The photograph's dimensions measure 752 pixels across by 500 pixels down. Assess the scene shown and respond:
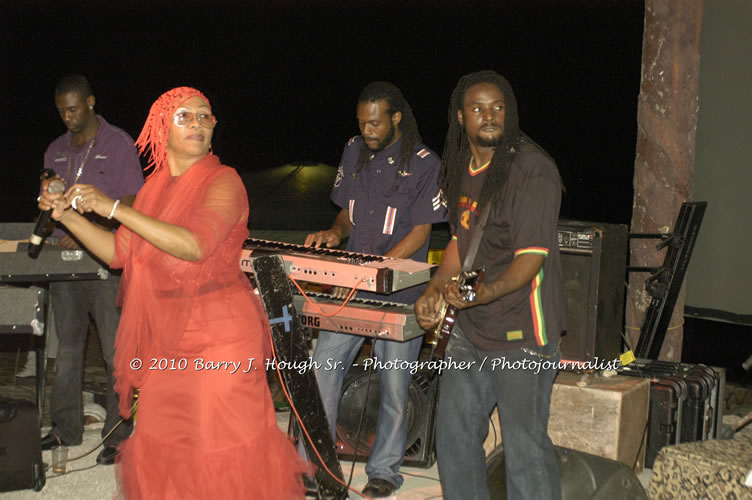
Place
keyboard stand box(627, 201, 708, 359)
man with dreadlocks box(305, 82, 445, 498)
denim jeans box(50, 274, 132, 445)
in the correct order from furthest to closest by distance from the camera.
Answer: keyboard stand box(627, 201, 708, 359) → denim jeans box(50, 274, 132, 445) → man with dreadlocks box(305, 82, 445, 498)

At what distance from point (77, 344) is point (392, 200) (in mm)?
2076

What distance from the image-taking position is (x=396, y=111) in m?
4.22

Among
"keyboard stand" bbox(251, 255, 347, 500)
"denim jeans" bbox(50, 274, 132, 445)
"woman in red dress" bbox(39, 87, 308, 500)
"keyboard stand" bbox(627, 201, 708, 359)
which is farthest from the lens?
"keyboard stand" bbox(627, 201, 708, 359)

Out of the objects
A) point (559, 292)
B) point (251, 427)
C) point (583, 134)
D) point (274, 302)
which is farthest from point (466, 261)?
point (583, 134)

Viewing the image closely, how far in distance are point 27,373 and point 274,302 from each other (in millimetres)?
4283

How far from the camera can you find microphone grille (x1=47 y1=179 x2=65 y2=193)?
2.77 m

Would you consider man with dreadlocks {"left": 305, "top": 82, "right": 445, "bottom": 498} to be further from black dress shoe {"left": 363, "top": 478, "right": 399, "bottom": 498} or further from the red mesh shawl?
the red mesh shawl

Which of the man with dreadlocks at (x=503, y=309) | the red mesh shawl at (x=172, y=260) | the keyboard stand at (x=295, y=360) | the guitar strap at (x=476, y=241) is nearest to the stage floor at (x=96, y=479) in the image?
the keyboard stand at (x=295, y=360)

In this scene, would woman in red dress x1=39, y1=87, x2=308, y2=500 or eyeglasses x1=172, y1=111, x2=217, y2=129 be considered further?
eyeglasses x1=172, y1=111, x2=217, y2=129

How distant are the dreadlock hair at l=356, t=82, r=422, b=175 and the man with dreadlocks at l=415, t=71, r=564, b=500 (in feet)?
3.24

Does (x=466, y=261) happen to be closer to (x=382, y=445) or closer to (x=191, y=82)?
(x=382, y=445)

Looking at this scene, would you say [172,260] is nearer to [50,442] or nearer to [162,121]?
[162,121]

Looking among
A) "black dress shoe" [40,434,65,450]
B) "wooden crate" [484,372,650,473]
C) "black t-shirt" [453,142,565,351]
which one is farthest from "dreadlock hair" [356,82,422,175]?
"black dress shoe" [40,434,65,450]

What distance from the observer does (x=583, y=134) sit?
12320 mm
